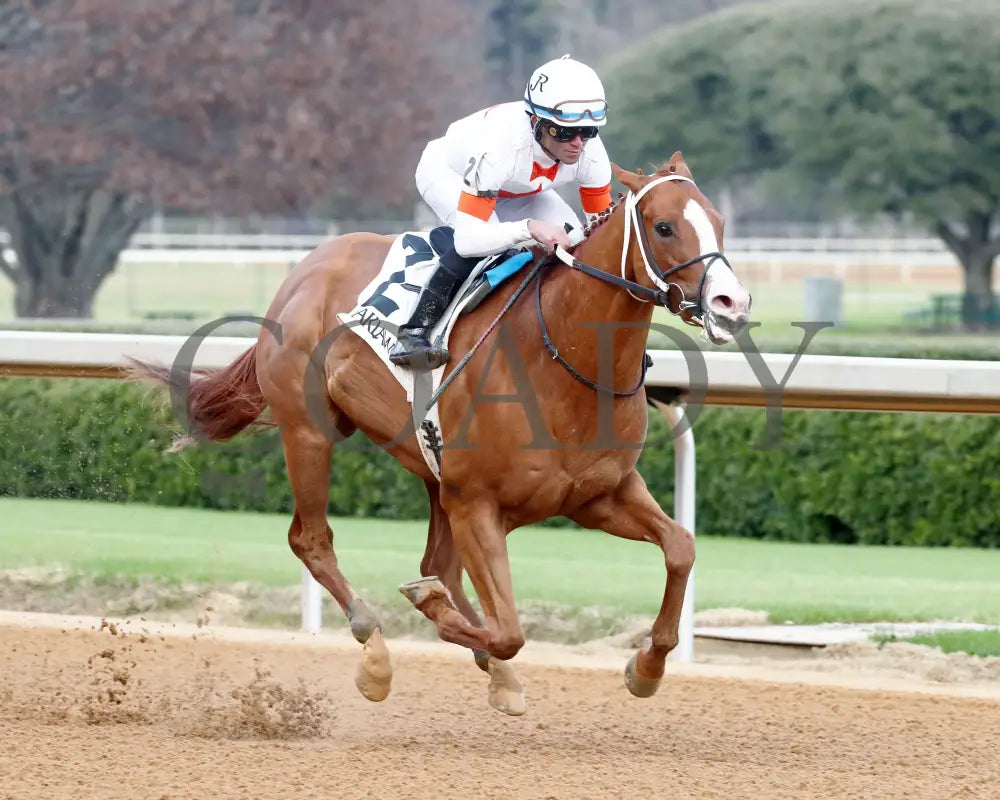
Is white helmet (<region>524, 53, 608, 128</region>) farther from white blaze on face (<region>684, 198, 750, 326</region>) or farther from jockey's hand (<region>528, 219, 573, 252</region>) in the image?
white blaze on face (<region>684, 198, 750, 326</region>)

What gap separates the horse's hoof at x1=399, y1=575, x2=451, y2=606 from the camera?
461 centimetres

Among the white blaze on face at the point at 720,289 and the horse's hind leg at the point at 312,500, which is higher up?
the white blaze on face at the point at 720,289

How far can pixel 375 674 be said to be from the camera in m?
4.84

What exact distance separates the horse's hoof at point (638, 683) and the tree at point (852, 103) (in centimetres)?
1839

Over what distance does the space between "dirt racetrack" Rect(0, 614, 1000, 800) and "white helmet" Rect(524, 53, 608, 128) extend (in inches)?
68.8

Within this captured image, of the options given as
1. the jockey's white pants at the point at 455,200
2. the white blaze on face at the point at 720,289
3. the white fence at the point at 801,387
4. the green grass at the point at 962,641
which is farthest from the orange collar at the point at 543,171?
the green grass at the point at 962,641

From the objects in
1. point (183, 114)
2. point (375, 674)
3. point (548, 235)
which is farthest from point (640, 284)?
point (183, 114)

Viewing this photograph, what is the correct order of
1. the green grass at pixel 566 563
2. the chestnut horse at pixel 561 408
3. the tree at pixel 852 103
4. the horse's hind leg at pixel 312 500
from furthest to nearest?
the tree at pixel 852 103, the green grass at pixel 566 563, the horse's hind leg at pixel 312 500, the chestnut horse at pixel 561 408

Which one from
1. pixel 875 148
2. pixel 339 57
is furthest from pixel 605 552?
pixel 875 148

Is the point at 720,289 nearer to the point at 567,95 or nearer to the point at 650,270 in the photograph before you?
the point at 650,270

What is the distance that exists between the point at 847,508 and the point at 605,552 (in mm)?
1183

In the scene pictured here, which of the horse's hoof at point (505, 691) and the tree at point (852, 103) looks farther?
the tree at point (852, 103)

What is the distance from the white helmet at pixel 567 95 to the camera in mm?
4406

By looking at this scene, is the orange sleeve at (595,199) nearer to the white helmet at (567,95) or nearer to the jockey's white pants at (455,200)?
the jockey's white pants at (455,200)
